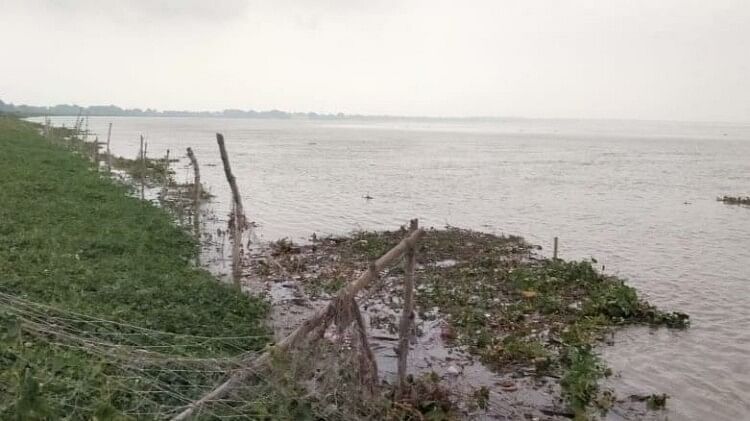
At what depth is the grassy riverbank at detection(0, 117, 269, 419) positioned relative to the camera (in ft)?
19.0

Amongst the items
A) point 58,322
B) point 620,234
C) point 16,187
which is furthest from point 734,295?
point 16,187

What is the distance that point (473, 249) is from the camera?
18734 millimetres

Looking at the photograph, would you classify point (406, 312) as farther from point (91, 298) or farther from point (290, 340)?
point (91, 298)

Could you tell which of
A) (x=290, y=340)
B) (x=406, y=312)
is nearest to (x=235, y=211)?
(x=406, y=312)

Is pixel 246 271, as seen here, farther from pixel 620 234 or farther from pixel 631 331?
pixel 620 234

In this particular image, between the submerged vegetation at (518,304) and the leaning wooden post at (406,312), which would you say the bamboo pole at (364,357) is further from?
the submerged vegetation at (518,304)

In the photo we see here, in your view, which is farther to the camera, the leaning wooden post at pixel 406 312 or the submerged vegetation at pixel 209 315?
the leaning wooden post at pixel 406 312

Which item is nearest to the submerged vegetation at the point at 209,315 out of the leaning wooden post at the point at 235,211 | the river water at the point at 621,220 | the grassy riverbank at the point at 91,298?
the grassy riverbank at the point at 91,298

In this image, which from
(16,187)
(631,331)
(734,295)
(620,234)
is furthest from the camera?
(620,234)

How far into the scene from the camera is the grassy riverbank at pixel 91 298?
5.79 meters

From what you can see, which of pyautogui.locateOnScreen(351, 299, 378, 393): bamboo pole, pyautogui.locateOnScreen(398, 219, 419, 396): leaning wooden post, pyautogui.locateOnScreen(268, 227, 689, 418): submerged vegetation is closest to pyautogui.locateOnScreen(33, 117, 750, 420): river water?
pyautogui.locateOnScreen(268, 227, 689, 418): submerged vegetation

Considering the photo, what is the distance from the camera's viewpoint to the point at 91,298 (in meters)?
9.73

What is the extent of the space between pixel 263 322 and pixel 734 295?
1234 centimetres

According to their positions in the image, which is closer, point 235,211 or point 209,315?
point 209,315
